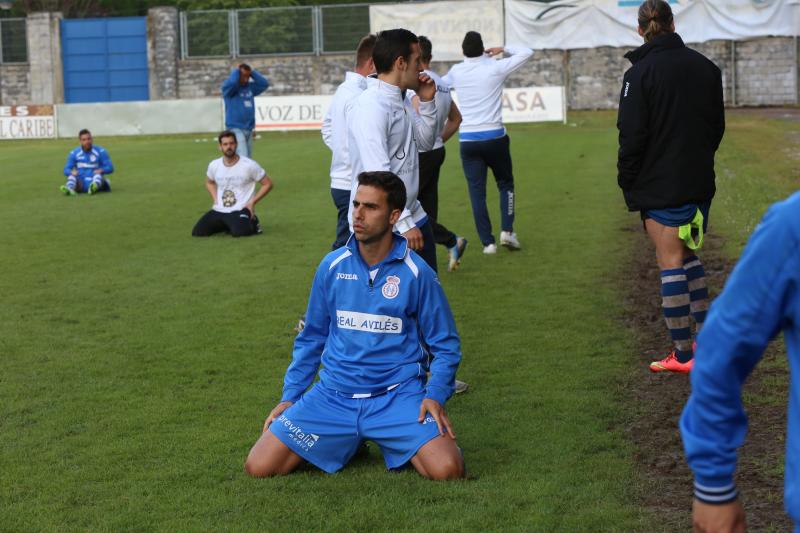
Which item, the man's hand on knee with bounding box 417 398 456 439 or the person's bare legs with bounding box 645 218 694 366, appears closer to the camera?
the man's hand on knee with bounding box 417 398 456 439

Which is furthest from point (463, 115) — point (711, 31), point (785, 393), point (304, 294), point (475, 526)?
point (711, 31)

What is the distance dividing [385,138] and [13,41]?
45.4m

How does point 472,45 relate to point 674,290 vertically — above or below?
above

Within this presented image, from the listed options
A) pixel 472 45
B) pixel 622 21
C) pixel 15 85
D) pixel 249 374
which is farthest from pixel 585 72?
pixel 249 374

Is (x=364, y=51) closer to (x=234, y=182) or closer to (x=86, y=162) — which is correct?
(x=234, y=182)

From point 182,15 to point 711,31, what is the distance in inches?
805

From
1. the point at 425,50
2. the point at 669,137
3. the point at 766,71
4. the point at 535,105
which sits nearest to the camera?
the point at 669,137

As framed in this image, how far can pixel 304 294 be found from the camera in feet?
32.9

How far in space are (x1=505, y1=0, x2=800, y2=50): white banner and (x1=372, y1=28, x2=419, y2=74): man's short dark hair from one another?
34.5 m

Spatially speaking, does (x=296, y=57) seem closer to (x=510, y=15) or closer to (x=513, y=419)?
(x=510, y=15)

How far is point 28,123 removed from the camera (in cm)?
3606

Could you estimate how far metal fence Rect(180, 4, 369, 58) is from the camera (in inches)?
1768

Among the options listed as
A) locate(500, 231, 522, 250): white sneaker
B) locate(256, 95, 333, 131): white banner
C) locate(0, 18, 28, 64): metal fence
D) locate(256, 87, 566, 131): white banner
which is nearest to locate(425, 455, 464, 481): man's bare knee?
locate(500, 231, 522, 250): white sneaker

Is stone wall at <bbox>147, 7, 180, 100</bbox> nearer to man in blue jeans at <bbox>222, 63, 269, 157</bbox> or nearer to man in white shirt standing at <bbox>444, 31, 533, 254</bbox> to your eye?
man in blue jeans at <bbox>222, 63, 269, 157</bbox>
